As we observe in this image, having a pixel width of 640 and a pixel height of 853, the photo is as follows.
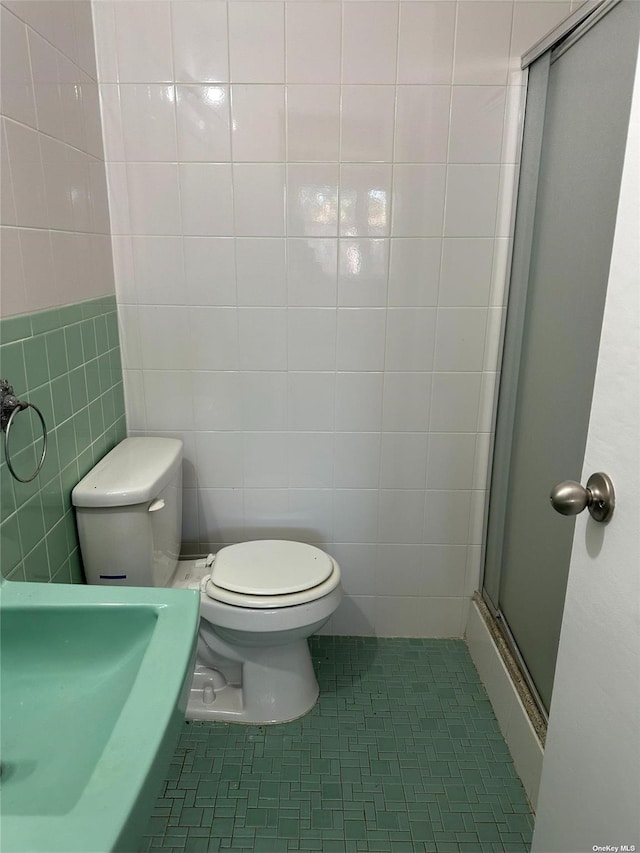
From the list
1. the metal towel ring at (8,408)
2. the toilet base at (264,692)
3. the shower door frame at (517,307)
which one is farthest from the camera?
the toilet base at (264,692)

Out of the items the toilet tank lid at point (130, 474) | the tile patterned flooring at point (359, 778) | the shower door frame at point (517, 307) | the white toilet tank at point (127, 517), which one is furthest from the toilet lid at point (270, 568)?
the shower door frame at point (517, 307)

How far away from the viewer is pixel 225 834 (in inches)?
53.9

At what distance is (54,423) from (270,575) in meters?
0.69

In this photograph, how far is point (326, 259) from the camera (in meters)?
1.75

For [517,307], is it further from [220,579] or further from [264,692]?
[264,692]

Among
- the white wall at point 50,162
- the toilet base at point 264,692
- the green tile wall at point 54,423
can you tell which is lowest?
the toilet base at point 264,692

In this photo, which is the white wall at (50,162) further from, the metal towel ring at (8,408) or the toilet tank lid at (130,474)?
the toilet tank lid at (130,474)

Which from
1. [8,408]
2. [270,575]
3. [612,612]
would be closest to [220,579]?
[270,575]

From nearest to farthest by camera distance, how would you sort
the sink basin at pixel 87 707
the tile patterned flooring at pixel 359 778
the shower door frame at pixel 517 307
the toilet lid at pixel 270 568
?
the sink basin at pixel 87 707 → the tile patterned flooring at pixel 359 778 → the shower door frame at pixel 517 307 → the toilet lid at pixel 270 568

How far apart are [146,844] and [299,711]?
1.72ft

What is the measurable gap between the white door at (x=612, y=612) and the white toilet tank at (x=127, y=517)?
3.31 ft

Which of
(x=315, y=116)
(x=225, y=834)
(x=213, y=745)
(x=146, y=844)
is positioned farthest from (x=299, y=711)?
(x=315, y=116)

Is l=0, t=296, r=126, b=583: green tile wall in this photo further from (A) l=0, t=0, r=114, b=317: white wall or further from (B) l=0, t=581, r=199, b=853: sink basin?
(B) l=0, t=581, r=199, b=853: sink basin

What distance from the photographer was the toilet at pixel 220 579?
1477 millimetres
